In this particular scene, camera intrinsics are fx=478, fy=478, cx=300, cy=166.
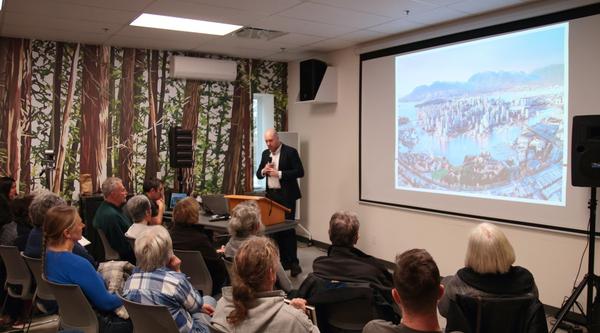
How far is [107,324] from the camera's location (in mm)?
2676

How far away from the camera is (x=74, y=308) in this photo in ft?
8.68

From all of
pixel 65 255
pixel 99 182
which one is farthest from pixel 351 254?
pixel 99 182

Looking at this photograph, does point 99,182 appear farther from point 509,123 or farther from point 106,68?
point 509,123

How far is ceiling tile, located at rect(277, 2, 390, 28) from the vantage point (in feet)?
14.6

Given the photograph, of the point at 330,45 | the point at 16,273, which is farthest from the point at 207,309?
the point at 330,45

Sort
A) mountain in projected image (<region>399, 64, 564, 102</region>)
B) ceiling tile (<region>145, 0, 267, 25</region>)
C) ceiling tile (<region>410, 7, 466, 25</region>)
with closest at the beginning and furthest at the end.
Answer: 1. mountain in projected image (<region>399, 64, 564, 102</region>)
2. ceiling tile (<region>145, 0, 267, 25</region>)
3. ceiling tile (<region>410, 7, 466, 25</region>)

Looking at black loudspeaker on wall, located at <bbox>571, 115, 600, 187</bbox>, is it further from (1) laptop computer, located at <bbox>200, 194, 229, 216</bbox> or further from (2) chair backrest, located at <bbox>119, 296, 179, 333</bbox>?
(1) laptop computer, located at <bbox>200, 194, 229, 216</bbox>

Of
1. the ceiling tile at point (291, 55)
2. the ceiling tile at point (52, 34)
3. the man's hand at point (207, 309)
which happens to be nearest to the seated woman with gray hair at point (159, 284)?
the man's hand at point (207, 309)

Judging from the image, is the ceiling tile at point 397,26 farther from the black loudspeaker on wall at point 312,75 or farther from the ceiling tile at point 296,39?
the black loudspeaker on wall at point 312,75

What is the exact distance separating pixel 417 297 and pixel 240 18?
152 inches

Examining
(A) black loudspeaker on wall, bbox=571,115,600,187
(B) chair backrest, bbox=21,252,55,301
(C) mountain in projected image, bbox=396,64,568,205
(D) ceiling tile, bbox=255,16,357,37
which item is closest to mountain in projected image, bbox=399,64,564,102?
(C) mountain in projected image, bbox=396,64,568,205

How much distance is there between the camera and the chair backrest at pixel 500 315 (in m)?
2.31

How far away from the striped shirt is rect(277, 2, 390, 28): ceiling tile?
2.87 meters

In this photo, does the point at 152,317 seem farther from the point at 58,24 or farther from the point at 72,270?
the point at 58,24
